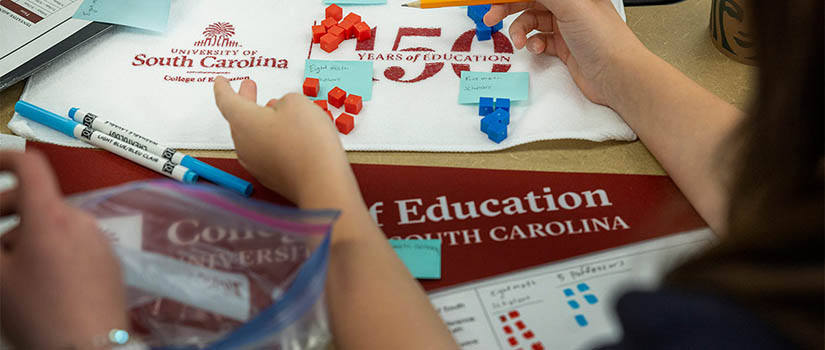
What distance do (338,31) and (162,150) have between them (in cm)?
26

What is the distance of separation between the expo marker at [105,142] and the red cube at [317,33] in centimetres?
25

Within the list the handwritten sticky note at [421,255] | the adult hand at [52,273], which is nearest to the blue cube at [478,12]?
the handwritten sticky note at [421,255]

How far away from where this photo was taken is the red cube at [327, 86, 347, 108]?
0.81 meters

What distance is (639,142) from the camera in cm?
80

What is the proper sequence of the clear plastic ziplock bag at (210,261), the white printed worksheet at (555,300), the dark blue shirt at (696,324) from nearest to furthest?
the dark blue shirt at (696,324) < the clear plastic ziplock bag at (210,261) < the white printed worksheet at (555,300)

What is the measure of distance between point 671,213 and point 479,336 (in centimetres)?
24

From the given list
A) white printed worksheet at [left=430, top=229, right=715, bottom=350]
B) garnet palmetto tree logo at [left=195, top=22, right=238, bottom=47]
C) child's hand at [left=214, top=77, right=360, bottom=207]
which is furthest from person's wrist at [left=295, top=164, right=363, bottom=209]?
garnet palmetto tree logo at [left=195, top=22, right=238, bottom=47]

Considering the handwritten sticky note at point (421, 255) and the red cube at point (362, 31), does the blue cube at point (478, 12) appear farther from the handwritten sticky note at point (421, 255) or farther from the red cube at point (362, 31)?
the handwritten sticky note at point (421, 255)

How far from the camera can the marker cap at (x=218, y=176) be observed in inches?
28.7

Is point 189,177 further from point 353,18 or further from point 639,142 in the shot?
point 639,142

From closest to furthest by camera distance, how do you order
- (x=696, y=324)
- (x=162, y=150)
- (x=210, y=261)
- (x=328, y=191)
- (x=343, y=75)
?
(x=696, y=324)
(x=210, y=261)
(x=328, y=191)
(x=162, y=150)
(x=343, y=75)

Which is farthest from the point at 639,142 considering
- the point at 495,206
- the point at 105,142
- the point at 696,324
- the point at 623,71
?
the point at 105,142

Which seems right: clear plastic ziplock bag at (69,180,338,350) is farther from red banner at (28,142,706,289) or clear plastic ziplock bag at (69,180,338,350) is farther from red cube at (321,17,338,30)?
red cube at (321,17,338,30)

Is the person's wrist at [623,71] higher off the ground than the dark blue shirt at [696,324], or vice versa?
the dark blue shirt at [696,324]
